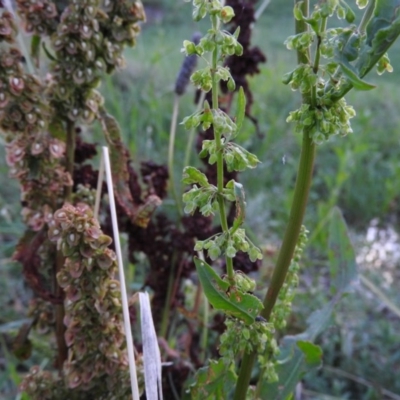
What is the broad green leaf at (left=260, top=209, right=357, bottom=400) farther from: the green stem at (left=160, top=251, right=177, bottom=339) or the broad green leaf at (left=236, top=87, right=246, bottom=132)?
the broad green leaf at (left=236, top=87, right=246, bottom=132)

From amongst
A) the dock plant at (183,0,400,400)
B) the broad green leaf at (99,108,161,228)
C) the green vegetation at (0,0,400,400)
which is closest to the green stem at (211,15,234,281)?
the dock plant at (183,0,400,400)

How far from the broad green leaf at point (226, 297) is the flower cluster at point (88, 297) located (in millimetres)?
189

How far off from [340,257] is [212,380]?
0.42 meters

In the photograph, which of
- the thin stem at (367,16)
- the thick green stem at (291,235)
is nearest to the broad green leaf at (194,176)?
the thick green stem at (291,235)

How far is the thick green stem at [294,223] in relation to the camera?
2.06 ft

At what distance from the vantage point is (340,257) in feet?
3.59

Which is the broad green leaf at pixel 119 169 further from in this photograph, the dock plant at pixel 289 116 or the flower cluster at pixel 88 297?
the dock plant at pixel 289 116

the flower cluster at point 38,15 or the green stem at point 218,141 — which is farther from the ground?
the flower cluster at point 38,15

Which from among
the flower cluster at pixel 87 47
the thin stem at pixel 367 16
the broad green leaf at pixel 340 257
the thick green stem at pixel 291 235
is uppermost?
the flower cluster at pixel 87 47

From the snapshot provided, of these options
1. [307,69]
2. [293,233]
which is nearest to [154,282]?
[293,233]

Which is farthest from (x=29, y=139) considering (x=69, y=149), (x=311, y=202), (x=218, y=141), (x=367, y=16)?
(x=311, y=202)

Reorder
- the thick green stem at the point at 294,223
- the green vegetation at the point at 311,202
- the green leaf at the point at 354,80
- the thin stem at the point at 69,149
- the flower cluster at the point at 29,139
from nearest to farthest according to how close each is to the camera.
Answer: the green leaf at the point at 354,80 < the thick green stem at the point at 294,223 < the flower cluster at the point at 29,139 < the thin stem at the point at 69,149 < the green vegetation at the point at 311,202

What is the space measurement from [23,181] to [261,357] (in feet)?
1.48

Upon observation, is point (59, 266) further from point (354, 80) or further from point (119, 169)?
point (354, 80)
